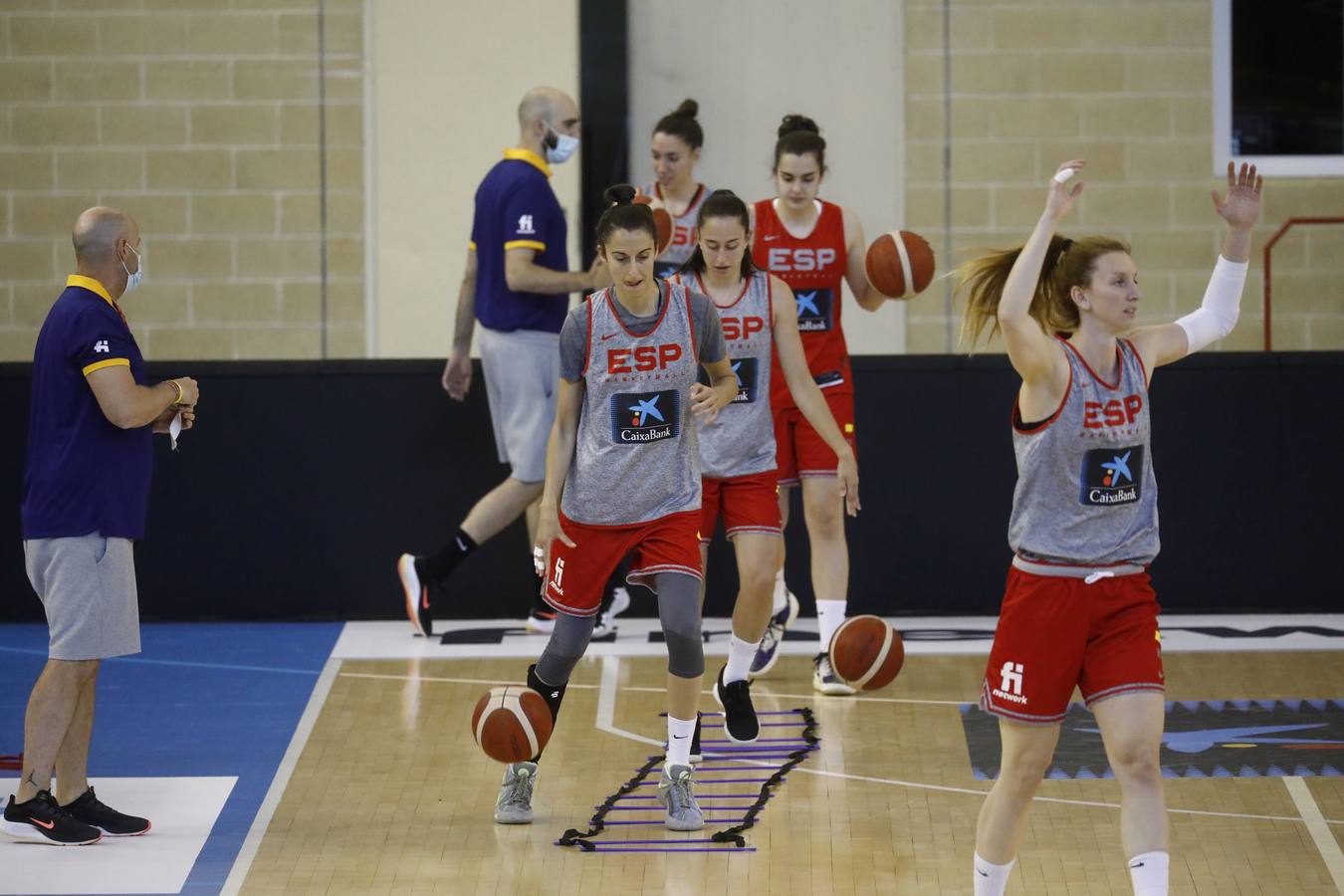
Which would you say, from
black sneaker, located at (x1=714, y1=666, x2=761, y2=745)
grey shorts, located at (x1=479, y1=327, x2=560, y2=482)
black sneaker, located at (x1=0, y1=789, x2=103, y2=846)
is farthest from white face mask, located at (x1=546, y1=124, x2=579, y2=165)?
black sneaker, located at (x1=0, y1=789, x2=103, y2=846)

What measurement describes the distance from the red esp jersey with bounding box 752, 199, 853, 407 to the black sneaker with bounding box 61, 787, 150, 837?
109 inches

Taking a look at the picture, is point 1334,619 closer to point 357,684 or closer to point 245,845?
point 357,684

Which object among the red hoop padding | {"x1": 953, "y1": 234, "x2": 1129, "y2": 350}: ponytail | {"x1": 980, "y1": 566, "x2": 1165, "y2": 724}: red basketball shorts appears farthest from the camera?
the red hoop padding

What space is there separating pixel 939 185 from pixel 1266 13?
1774 mm

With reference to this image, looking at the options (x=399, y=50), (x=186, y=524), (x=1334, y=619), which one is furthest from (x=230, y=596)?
(x=1334, y=619)

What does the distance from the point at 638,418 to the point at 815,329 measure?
1.90m

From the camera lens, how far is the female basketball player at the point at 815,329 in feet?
22.2

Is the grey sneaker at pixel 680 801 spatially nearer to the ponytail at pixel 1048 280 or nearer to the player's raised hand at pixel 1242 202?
the ponytail at pixel 1048 280

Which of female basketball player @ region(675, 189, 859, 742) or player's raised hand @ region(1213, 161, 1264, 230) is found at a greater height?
player's raised hand @ region(1213, 161, 1264, 230)

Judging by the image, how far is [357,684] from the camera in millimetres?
7062

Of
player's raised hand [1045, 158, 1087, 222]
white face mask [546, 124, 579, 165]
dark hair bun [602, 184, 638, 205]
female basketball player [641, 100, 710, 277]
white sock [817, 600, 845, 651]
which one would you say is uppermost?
white face mask [546, 124, 579, 165]

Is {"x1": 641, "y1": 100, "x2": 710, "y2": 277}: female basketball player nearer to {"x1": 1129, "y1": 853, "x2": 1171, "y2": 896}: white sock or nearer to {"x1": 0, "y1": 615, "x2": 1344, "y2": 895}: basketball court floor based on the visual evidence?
{"x1": 0, "y1": 615, "x2": 1344, "y2": 895}: basketball court floor

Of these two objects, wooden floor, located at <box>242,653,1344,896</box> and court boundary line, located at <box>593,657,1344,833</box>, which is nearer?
wooden floor, located at <box>242,653,1344,896</box>

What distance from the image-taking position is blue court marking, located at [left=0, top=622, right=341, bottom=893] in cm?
581
